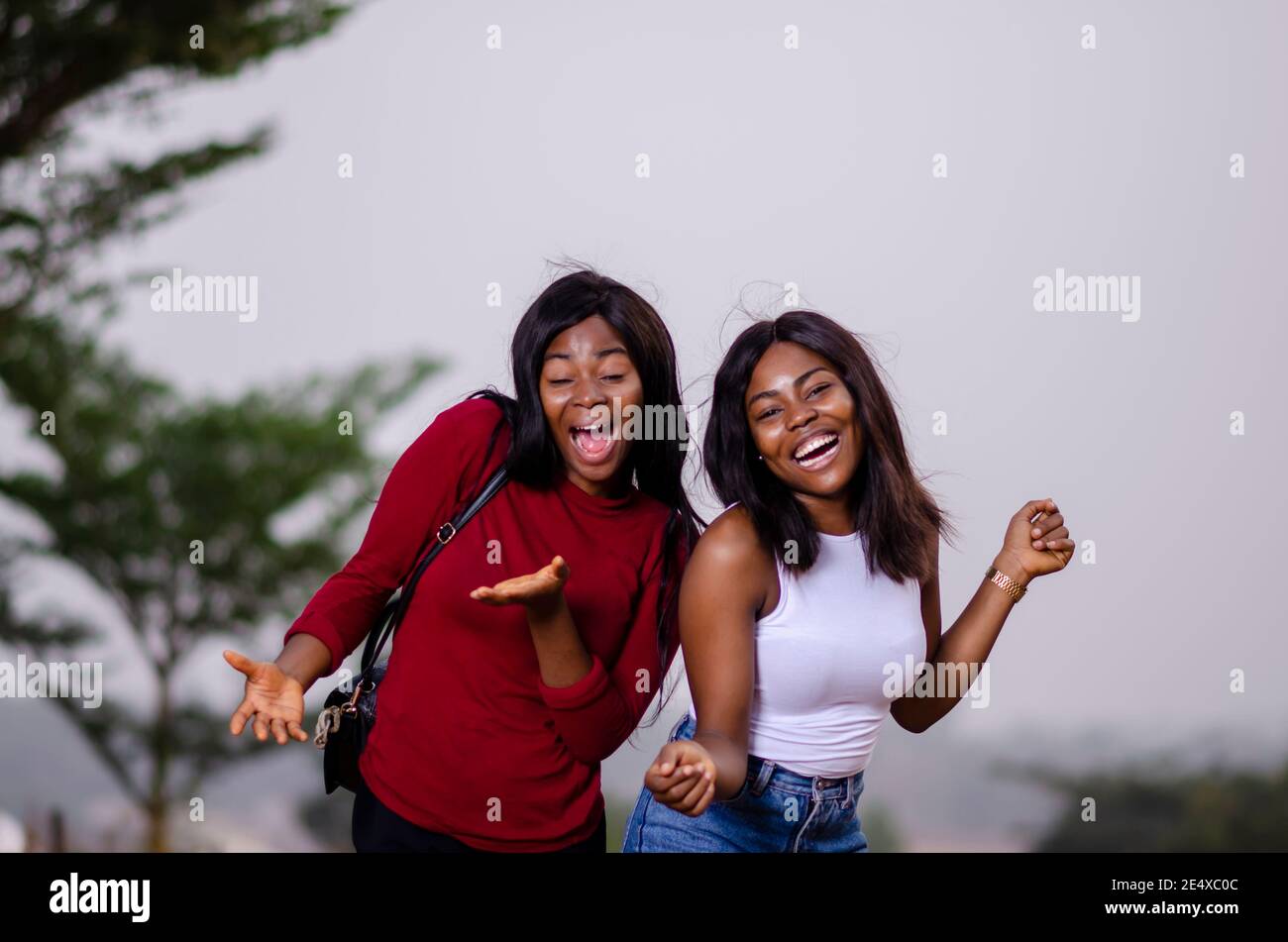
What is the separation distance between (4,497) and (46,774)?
151cm

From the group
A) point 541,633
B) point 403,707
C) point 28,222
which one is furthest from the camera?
point 28,222

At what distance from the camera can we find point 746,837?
2002 mm

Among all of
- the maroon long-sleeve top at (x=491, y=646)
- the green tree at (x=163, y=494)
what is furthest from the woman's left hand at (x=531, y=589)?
the green tree at (x=163, y=494)

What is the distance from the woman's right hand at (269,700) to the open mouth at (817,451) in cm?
85

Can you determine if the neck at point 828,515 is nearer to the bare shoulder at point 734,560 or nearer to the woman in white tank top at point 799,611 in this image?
the woman in white tank top at point 799,611

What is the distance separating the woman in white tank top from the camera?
1945 mm

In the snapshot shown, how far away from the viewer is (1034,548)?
2.30 meters

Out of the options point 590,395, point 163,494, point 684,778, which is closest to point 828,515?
point 590,395

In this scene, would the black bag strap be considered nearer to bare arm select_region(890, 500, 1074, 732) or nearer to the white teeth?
the white teeth

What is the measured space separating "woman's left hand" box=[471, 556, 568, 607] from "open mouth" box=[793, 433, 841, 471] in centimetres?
42

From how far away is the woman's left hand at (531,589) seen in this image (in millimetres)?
1898

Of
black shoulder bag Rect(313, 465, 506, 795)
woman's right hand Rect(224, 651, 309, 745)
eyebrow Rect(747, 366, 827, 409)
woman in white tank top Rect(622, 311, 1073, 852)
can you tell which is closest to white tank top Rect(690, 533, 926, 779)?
woman in white tank top Rect(622, 311, 1073, 852)

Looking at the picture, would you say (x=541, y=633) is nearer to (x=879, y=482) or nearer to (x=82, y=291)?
(x=879, y=482)
